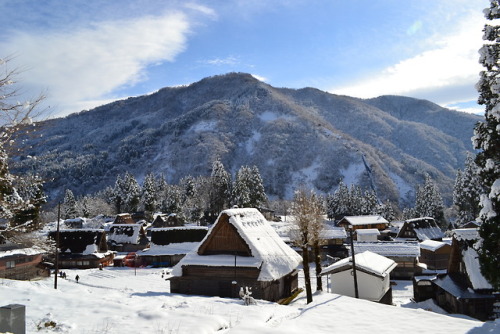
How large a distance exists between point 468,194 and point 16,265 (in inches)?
2606

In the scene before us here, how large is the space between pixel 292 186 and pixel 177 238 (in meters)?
107

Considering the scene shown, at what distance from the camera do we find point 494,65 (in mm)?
12352

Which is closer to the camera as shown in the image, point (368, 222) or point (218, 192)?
point (368, 222)

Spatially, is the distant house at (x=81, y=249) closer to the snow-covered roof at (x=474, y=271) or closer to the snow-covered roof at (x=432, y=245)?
the snow-covered roof at (x=432, y=245)

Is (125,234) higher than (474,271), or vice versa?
(474,271)

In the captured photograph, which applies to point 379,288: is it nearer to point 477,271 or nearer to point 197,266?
point 477,271

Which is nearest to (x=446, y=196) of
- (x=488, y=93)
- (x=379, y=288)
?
(x=379, y=288)

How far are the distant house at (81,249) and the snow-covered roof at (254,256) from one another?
29.3 m

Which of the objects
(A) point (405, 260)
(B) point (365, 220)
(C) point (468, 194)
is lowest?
(A) point (405, 260)

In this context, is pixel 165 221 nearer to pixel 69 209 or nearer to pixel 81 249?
pixel 81 249

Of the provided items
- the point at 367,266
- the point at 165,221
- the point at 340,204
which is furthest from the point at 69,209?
the point at 367,266

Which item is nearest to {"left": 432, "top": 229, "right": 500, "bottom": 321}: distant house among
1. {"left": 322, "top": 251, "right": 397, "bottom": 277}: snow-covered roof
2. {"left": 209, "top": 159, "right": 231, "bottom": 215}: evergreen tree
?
{"left": 322, "top": 251, "right": 397, "bottom": 277}: snow-covered roof

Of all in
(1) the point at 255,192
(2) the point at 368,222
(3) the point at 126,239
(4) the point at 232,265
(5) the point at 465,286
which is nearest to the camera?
(5) the point at 465,286

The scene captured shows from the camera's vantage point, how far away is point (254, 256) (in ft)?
82.8
